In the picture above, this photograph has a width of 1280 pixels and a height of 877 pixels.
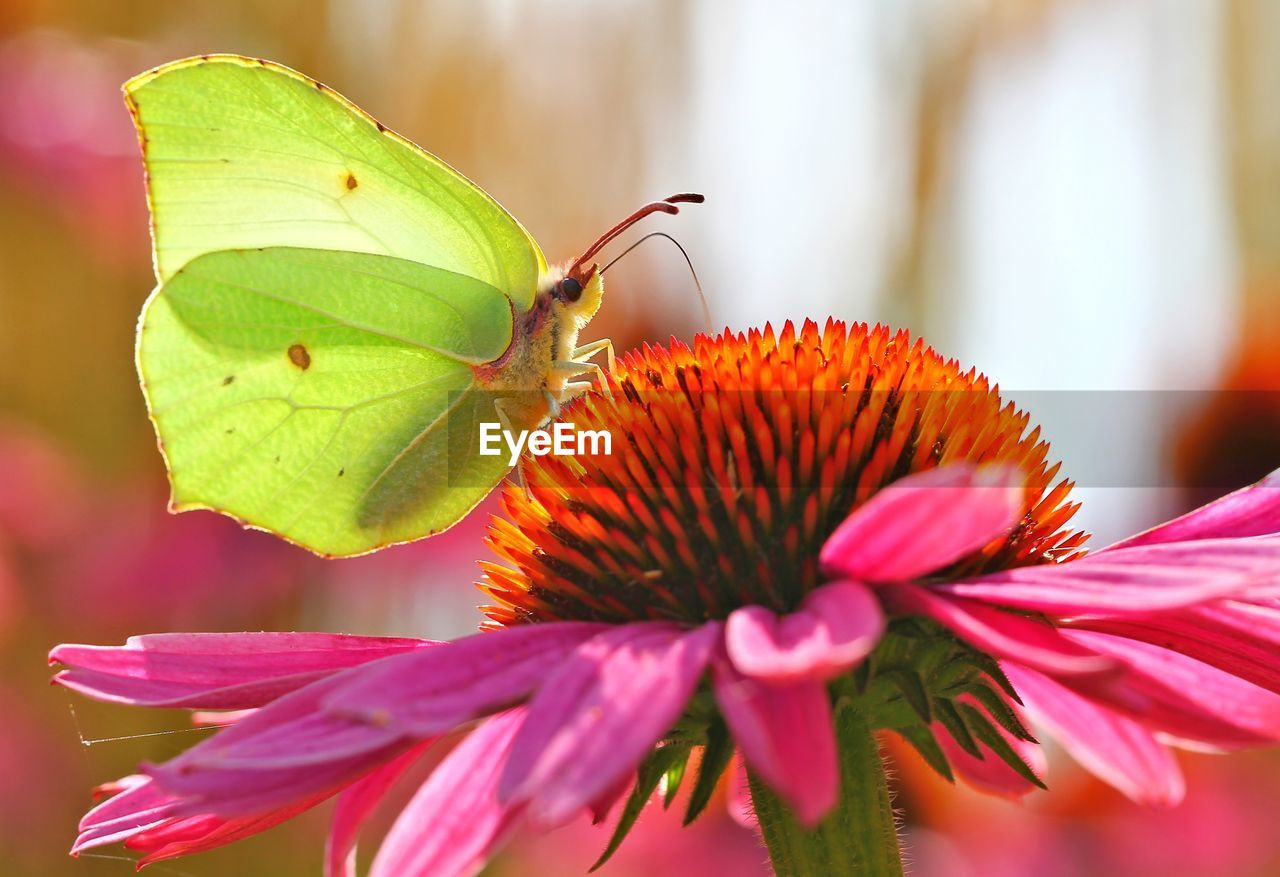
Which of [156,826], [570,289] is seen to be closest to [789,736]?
[156,826]

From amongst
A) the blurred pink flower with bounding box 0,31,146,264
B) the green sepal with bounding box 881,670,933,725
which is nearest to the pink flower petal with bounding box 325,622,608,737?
the green sepal with bounding box 881,670,933,725

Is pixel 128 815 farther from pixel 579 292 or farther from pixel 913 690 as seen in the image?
pixel 579 292

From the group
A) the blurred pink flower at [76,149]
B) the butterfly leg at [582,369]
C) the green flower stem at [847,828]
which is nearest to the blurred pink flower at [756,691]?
the green flower stem at [847,828]

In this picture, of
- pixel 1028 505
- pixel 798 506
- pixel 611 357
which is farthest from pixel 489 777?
pixel 611 357

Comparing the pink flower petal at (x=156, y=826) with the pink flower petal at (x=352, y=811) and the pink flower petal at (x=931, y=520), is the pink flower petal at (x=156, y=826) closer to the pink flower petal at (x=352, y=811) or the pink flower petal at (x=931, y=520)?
the pink flower petal at (x=352, y=811)

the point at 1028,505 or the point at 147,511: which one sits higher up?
the point at 1028,505

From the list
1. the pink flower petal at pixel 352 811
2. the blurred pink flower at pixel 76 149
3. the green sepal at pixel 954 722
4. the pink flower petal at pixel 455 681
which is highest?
the blurred pink flower at pixel 76 149

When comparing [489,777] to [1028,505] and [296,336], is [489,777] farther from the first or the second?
[296,336]
